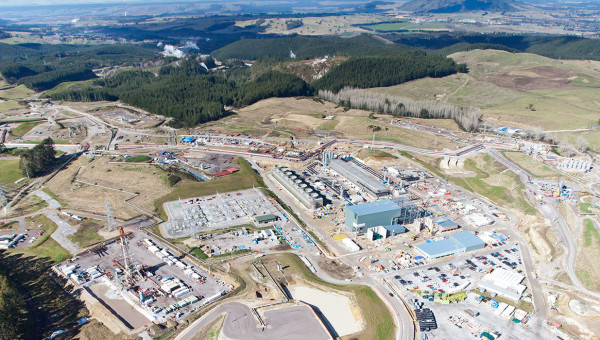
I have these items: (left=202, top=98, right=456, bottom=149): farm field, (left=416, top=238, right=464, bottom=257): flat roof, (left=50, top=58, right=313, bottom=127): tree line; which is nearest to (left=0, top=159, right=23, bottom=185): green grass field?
(left=50, top=58, right=313, bottom=127): tree line

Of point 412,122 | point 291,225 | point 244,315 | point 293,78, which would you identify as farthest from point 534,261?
point 293,78

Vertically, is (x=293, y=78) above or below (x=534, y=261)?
above

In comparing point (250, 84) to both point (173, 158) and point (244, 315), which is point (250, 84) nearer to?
point (173, 158)

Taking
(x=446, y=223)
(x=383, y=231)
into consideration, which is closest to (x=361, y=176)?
(x=446, y=223)

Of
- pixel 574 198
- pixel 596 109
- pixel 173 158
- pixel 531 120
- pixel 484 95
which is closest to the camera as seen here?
pixel 574 198

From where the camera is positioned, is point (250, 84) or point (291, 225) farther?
point (250, 84)

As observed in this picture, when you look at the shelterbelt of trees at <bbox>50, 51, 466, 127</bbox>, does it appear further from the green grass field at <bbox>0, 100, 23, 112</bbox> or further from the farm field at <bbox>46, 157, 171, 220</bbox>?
the farm field at <bbox>46, 157, 171, 220</bbox>
